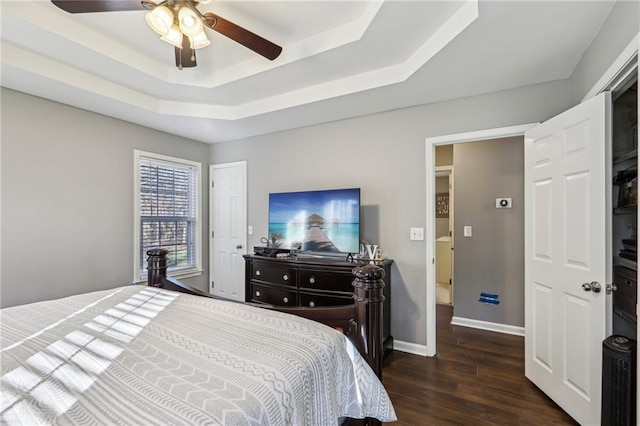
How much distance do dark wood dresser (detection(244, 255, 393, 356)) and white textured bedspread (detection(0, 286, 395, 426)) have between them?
1.37m

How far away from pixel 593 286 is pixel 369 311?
150cm

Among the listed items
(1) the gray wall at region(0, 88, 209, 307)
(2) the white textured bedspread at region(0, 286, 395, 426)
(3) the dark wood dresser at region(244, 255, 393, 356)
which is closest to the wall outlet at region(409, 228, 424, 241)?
(3) the dark wood dresser at region(244, 255, 393, 356)

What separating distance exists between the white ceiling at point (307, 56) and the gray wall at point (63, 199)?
0.25 metres

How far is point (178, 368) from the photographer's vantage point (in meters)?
0.97

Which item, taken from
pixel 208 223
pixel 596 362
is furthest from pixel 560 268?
pixel 208 223

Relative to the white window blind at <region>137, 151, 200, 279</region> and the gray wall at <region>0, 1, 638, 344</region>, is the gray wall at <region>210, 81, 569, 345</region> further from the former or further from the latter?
the white window blind at <region>137, 151, 200, 279</region>

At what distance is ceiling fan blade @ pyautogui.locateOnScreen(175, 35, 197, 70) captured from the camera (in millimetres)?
1825

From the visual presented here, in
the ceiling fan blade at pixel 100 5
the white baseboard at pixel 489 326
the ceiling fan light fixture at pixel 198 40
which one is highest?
the ceiling fan blade at pixel 100 5

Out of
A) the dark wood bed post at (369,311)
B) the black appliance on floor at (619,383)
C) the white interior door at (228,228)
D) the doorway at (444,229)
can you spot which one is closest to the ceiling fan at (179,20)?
the dark wood bed post at (369,311)

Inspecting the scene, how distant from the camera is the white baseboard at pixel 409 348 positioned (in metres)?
2.91

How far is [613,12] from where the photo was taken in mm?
1622

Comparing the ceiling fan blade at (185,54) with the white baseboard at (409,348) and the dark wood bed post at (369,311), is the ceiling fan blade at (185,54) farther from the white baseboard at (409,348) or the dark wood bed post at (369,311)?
the white baseboard at (409,348)

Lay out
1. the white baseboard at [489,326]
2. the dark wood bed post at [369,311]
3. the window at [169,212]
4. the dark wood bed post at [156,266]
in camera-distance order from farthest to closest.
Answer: the window at [169,212] < the white baseboard at [489,326] < the dark wood bed post at [156,266] < the dark wood bed post at [369,311]

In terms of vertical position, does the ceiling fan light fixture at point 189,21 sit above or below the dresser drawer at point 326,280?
above
